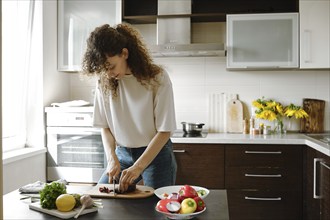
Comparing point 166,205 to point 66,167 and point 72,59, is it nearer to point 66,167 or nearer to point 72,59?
point 66,167

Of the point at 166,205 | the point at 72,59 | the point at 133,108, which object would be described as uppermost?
the point at 72,59

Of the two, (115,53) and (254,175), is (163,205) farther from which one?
(254,175)

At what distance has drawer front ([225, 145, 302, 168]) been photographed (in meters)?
3.14

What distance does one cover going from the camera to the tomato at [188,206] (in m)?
1.29

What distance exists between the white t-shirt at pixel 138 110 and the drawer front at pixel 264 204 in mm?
1494

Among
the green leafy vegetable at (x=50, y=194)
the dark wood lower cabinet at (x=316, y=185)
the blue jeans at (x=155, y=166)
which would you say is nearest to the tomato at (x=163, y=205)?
the green leafy vegetable at (x=50, y=194)

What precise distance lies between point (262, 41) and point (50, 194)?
2.44 m

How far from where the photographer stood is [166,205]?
130 cm

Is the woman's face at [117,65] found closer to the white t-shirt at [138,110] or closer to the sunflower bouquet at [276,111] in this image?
the white t-shirt at [138,110]

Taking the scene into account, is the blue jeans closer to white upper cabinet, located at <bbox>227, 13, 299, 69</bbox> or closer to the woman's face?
the woman's face

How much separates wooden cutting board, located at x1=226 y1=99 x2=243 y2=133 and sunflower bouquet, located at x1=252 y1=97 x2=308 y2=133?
0.14 m

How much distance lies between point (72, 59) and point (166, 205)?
2.55 m

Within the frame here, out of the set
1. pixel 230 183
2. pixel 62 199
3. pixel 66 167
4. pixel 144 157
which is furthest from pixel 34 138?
pixel 62 199

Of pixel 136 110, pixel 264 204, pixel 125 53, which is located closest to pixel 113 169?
pixel 136 110
